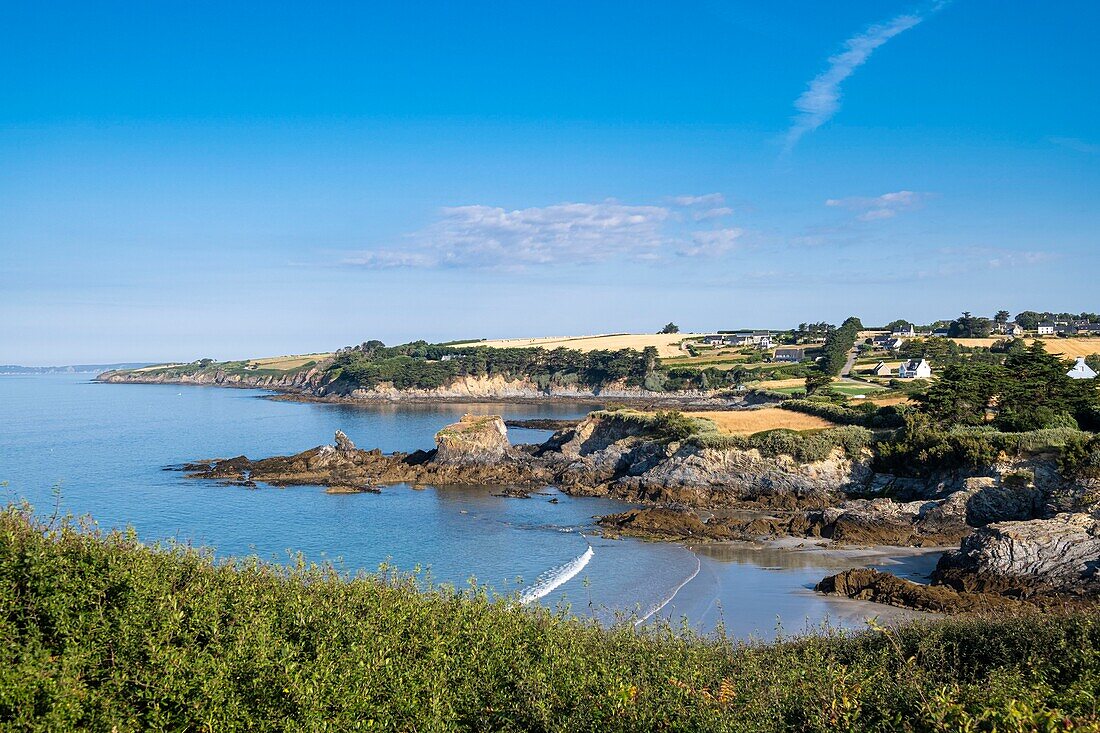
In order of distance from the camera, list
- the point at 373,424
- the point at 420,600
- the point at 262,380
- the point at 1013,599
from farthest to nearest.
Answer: the point at 262,380
the point at 373,424
the point at 1013,599
the point at 420,600

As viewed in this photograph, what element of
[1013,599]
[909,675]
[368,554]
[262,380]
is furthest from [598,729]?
[262,380]

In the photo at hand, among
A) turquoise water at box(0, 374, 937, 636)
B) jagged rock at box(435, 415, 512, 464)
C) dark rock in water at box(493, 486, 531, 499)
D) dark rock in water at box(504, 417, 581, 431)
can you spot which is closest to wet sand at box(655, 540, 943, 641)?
turquoise water at box(0, 374, 937, 636)

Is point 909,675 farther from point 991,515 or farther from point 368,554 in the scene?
point 991,515

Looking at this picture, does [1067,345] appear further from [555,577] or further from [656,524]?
[555,577]

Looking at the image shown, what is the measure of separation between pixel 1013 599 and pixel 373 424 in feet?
250

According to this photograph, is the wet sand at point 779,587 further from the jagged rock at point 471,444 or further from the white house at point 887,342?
the white house at point 887,342

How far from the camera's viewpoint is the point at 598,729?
9.52m

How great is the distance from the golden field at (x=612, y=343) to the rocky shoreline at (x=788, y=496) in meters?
93.1

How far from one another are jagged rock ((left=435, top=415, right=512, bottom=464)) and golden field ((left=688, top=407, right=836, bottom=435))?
16085 millimetres

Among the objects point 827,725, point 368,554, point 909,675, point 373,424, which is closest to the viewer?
point 827,725

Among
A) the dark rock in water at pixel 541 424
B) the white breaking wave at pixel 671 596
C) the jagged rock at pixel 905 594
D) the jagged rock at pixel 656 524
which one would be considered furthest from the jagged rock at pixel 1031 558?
the dark rock in water at pixel 541 424

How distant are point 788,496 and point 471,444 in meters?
23.1

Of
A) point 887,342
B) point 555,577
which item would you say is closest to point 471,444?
point 555,577

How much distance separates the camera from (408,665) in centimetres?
1097
